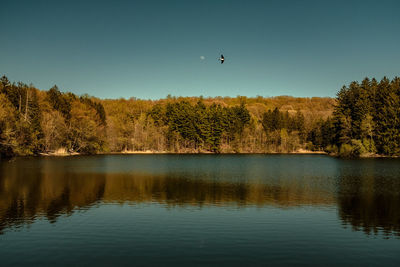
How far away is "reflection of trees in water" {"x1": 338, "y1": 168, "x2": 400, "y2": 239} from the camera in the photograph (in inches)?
776

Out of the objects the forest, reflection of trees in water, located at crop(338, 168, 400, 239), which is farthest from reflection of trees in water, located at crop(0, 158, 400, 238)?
the forest

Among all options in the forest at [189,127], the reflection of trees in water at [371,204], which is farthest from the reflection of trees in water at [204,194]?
the forest at [189,127]

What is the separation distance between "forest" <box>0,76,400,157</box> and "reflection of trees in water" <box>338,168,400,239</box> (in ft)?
182

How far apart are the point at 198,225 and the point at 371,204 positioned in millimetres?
15165

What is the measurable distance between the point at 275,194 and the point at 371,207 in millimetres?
8353

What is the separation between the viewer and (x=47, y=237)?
17.1m

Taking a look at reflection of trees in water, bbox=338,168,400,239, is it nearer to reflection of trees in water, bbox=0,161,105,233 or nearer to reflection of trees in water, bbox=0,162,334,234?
reflection of trees in water, bbox=0,162,334,234

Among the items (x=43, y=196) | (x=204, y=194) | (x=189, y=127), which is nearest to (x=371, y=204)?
(x=204, y=194)

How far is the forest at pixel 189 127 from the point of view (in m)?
90.8

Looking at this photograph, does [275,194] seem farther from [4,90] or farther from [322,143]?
[322,143]

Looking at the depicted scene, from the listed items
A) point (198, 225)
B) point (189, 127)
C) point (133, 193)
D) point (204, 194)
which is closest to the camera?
point (198, 225)

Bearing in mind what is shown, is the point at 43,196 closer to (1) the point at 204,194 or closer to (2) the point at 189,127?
(1) the point at 204,194

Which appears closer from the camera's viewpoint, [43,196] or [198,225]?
[198,225]

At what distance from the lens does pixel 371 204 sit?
26047mm
